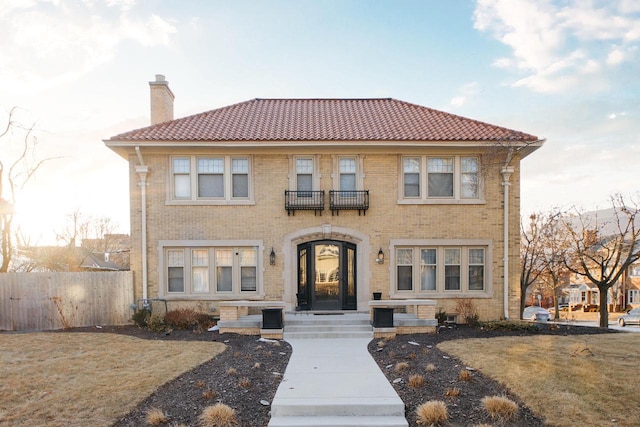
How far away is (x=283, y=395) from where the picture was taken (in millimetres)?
6301

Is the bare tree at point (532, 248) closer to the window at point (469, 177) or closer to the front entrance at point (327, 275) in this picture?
the window at point (469, 177)

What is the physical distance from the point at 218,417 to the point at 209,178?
356 inches

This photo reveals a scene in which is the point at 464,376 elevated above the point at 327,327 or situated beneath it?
elevated above

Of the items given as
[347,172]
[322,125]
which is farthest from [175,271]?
[322,125]

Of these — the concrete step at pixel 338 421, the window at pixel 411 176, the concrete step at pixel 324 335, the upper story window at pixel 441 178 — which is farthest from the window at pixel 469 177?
the concrete step at pixel 338 421

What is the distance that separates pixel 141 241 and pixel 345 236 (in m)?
6.99

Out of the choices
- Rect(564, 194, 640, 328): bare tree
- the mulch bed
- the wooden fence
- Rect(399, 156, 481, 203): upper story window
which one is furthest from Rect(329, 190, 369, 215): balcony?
Rect(564, 194, 640, 328): bare tree

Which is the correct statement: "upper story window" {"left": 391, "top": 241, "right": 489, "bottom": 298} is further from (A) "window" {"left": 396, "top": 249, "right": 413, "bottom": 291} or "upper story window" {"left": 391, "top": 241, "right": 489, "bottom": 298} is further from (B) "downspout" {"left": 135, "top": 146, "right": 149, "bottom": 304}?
(B) "downspout" {"left": 135, "top": 146, "right": 149, "bottom": 304}

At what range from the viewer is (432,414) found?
17.5 feet

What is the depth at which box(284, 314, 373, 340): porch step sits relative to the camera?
Answer: 10828mm

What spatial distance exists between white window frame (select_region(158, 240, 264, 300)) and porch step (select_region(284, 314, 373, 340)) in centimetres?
195

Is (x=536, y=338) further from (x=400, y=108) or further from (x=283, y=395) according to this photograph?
(x=400, y=108)

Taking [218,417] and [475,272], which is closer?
[218,417]

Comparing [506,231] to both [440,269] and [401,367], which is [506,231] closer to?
[440,269]
